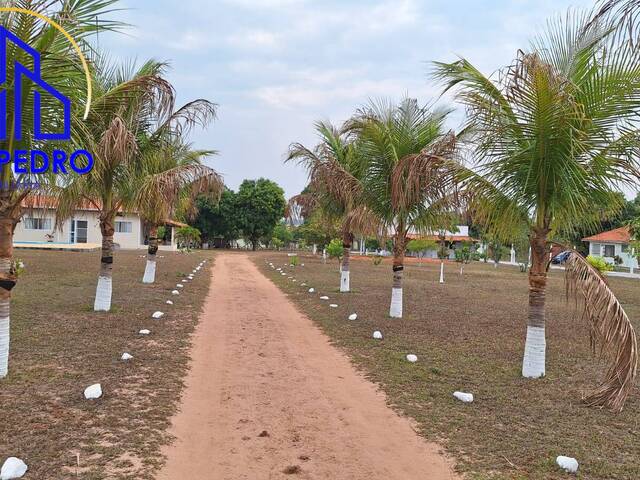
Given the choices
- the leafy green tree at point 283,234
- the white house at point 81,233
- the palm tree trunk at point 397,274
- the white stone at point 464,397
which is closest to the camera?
the white stone at point 464,397

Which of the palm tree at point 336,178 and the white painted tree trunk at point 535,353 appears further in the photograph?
the palm tree at point 336,178

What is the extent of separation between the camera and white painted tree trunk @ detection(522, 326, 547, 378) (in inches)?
268

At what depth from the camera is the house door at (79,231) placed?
38.3 m

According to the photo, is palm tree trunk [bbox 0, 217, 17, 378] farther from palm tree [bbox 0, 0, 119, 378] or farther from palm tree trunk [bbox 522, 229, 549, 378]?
palm tree trunk [bbox 522, 229, 549, 378]

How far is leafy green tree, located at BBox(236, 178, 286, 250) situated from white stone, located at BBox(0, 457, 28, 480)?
4883 cm

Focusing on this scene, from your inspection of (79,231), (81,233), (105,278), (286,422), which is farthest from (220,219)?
(286,422)

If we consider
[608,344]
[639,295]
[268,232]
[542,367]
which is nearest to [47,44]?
[608,344]

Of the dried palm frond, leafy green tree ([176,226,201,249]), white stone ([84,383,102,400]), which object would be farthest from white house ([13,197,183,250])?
the dried palm frond

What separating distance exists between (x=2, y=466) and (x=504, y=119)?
639 centimetres

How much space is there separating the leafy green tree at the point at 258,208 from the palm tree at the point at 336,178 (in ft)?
114

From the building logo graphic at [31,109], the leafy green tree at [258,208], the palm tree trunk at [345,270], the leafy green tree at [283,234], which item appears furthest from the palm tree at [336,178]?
the leafy green tree at [283,234]

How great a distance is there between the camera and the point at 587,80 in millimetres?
6066

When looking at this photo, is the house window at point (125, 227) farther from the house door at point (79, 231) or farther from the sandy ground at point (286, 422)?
the sandy ground at point (286, 422)

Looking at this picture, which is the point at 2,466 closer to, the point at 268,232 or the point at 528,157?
the point at 528,157
